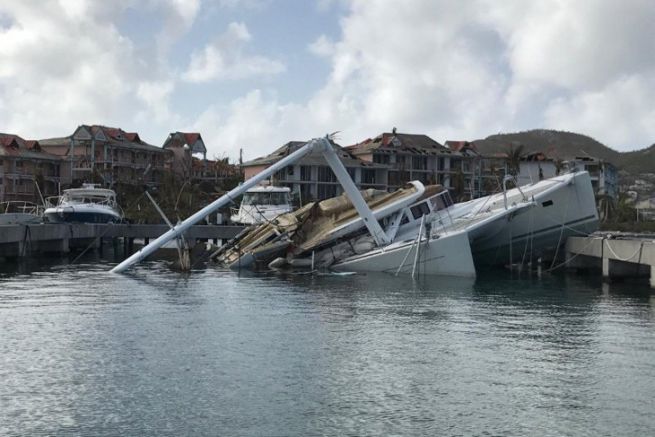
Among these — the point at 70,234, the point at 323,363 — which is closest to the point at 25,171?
the point at 70,234

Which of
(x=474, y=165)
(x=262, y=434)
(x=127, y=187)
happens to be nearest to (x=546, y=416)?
(x=262, y=434)

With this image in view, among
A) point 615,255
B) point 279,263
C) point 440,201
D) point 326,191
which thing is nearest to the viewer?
point 615,255

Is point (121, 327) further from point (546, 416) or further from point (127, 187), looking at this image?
point (127, 187)

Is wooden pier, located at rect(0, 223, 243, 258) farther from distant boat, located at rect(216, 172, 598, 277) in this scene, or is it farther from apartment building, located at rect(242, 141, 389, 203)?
apartment building, located at rect(242, 141, 389, 203)

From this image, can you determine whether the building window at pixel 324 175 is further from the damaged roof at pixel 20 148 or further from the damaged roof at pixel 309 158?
the damaged roof at pixel 20 148

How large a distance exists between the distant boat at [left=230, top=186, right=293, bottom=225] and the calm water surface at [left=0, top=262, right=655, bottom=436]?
871 inches

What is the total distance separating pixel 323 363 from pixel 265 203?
36039mm

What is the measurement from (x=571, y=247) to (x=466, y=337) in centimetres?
2244

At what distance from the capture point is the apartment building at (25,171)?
306 ft

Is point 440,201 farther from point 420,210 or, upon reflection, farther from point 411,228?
point 411,228

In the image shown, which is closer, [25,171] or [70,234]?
[70,234]

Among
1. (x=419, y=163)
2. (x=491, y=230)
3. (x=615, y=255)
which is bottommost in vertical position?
(x=615, y=255)

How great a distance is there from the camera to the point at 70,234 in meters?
53.8

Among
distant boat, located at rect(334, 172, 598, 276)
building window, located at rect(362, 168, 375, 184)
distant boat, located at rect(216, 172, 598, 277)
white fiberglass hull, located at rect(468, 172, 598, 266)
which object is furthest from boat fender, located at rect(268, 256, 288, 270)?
building window, located at rect(362, 168, 375, 184)
